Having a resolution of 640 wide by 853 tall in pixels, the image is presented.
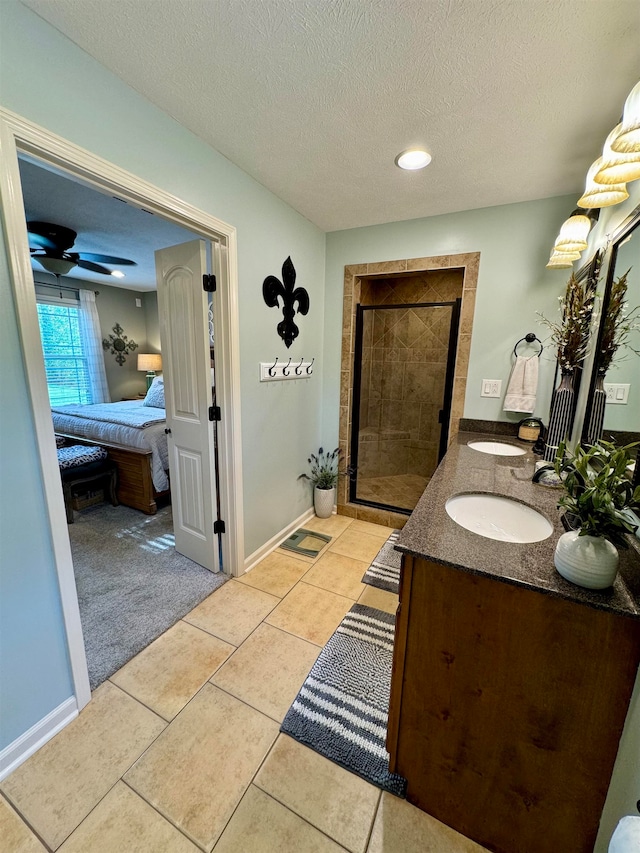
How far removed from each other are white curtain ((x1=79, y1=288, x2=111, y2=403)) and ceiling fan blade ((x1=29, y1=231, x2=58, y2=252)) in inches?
92.5

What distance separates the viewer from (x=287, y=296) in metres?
2.43

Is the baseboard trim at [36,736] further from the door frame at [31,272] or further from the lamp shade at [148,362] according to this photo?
the lamp shade at [148,362]

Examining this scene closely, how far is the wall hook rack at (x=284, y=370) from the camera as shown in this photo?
91.1 inches

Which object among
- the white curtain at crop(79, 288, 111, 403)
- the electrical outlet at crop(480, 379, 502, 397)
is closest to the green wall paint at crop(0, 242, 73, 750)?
the electrical outlet at crop(480, 379, 502, 397)

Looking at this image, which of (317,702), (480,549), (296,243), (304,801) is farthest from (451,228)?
(304,801)

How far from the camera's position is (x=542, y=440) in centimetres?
222

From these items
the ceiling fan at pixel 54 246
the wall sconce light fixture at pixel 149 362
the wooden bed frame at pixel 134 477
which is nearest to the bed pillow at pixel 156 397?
the wooden bed frame at pixel 134 477

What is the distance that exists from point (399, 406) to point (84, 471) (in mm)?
3290

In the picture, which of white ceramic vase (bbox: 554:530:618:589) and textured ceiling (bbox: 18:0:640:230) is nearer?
white ceramic vase (bbox: 554:530:618:589)

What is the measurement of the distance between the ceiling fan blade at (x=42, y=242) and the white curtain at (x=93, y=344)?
2.35 meters

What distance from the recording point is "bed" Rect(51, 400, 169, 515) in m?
3.07

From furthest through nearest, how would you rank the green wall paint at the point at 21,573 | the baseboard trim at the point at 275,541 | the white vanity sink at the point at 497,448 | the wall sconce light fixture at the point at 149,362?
the wall sconce light fixture at the point at 149,362, the baseboard trim at the point at 275,541, the white vanity sink at the point at 497,448, the green wall paint at the point at 21,573

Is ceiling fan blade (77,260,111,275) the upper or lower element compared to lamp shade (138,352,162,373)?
upper

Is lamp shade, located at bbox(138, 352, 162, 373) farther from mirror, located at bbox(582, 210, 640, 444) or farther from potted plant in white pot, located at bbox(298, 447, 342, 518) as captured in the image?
mirror, located at bbox(582, 210, 640, 444)
